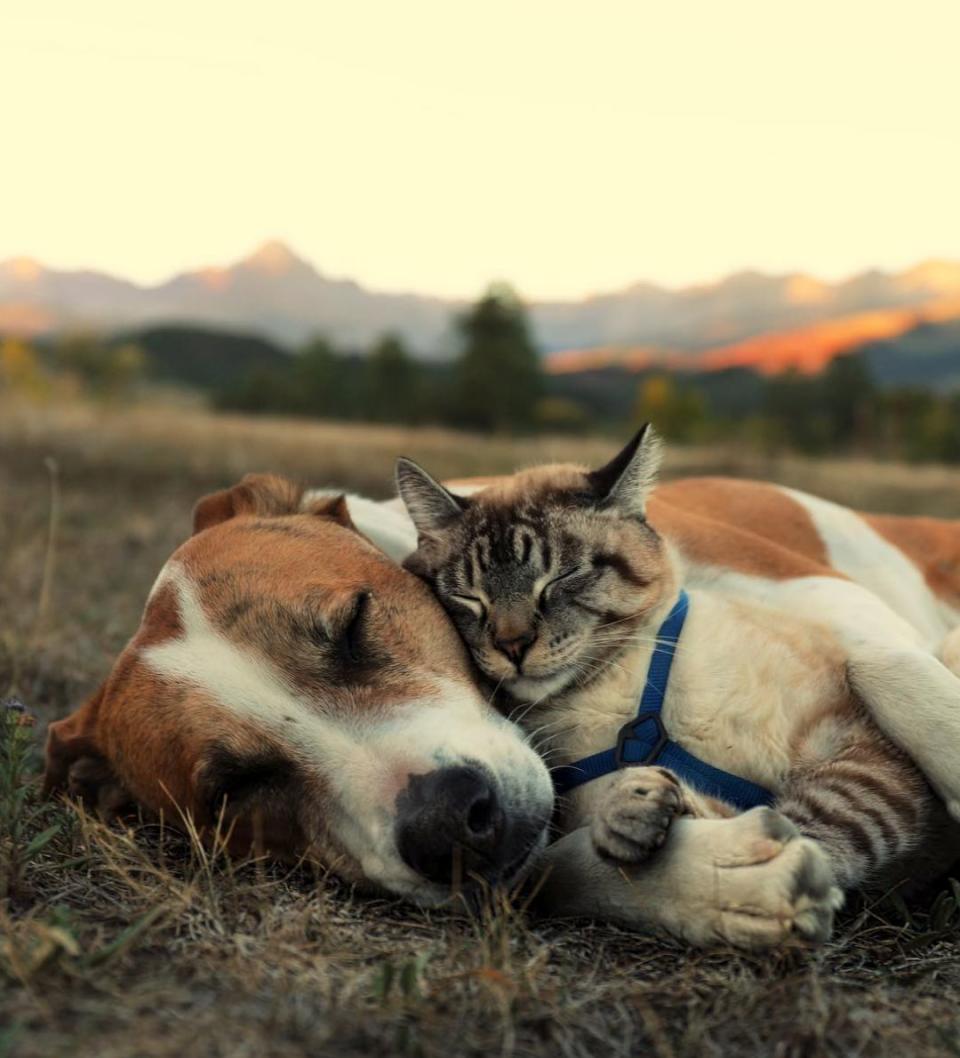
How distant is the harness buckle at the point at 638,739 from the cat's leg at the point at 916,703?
1.82 feet

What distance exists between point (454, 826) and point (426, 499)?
4.10 ft

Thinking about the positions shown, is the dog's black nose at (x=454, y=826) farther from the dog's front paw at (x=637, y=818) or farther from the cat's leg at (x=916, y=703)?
the cat's leg at (x=916, y=703)

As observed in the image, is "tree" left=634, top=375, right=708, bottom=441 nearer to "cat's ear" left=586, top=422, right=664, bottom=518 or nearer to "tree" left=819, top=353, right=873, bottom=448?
"tree" left=819, top=353, right=873, bottom=448

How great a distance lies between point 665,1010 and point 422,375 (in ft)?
191

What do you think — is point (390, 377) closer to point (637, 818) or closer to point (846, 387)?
point (846, 387)

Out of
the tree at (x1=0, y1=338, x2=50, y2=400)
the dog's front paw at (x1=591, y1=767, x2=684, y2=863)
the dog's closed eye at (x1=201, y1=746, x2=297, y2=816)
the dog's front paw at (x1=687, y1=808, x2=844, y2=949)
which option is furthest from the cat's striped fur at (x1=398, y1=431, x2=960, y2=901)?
the tree at (x1=0, y1=338, x2=50, y2=400)

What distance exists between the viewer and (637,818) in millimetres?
2264

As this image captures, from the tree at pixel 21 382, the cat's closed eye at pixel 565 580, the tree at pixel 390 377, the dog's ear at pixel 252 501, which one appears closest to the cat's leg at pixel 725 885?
the cat's closed eye at pixel 565 580

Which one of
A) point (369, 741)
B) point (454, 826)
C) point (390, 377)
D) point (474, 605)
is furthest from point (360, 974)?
point (390, 377)

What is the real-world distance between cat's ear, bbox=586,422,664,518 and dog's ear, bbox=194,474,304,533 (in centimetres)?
96

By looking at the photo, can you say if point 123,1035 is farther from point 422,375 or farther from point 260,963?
point 422,375

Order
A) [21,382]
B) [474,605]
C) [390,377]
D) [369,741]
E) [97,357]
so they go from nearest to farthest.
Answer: [369,741]
[474,605]
[21,382]
[97,357]
[390,377]

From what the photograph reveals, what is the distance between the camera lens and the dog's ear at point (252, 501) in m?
3.44

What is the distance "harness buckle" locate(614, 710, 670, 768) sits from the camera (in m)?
2.69
